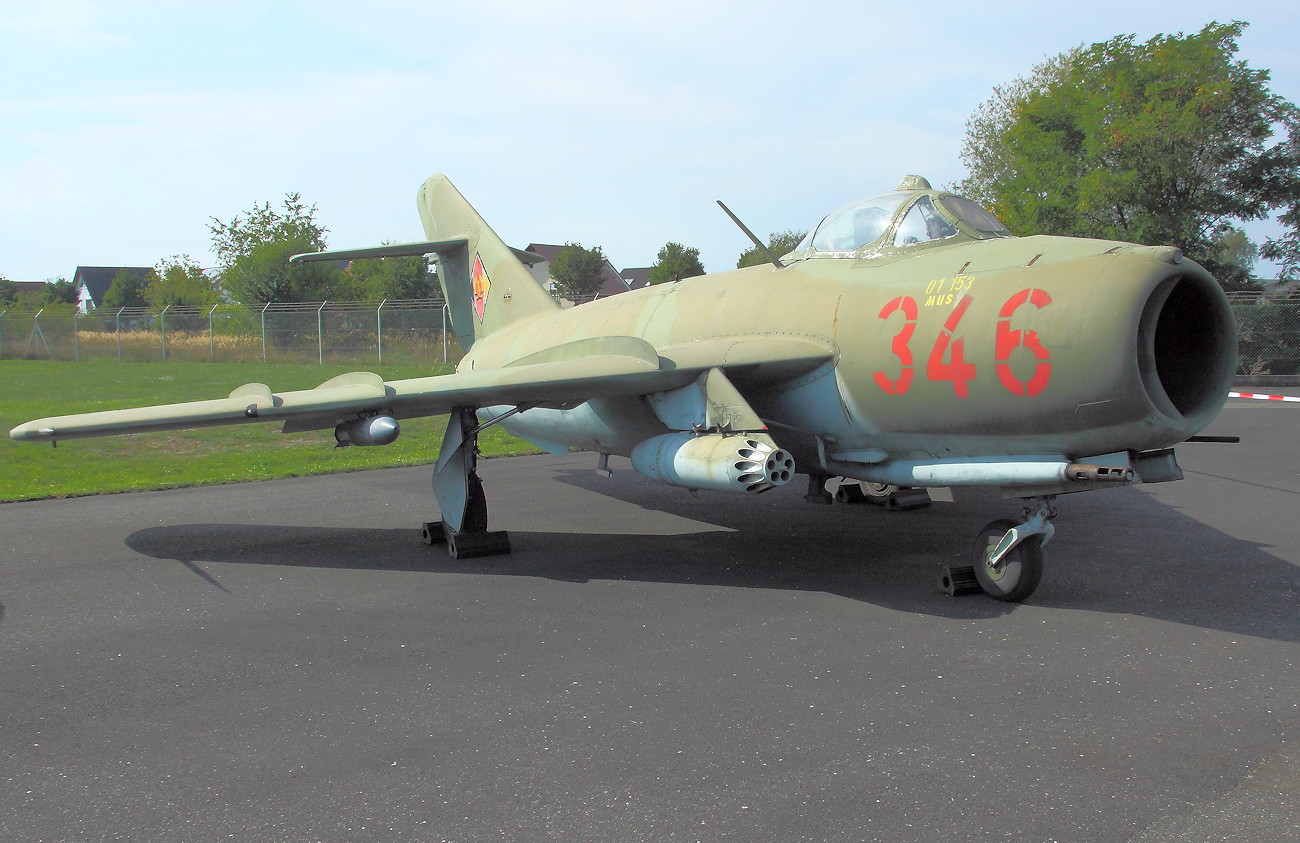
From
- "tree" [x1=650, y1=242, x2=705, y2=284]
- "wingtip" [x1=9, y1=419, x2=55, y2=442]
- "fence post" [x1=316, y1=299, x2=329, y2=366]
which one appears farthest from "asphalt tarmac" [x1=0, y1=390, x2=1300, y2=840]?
"tree" [x1=650, y1=242, x2=705, y2=284]

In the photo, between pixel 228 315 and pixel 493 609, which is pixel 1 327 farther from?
pixel 493 609

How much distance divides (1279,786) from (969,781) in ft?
3.97

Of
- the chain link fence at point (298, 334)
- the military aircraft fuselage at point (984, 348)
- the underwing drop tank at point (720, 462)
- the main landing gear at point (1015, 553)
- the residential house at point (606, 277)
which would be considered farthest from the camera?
the residential house at point (606, 277)

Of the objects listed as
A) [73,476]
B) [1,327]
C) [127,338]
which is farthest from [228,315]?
[73,476]

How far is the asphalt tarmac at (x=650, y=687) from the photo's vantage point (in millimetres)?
3678

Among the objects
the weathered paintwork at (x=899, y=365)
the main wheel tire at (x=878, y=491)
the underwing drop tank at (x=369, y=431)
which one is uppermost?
the weathered paintwork at (x=899, y=365)

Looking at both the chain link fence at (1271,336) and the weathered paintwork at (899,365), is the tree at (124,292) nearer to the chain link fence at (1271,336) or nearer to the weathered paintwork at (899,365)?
the chain link fence at (1271,336)

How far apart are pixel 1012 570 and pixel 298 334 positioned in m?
35.6

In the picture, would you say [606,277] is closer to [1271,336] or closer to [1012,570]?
[1271,336]

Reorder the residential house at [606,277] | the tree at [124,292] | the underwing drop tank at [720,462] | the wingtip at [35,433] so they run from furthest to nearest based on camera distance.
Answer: the tree at [124,292] → the residential house at [606,277] → the wingtip at [35,433] → the underwing drop tank at [720,462]

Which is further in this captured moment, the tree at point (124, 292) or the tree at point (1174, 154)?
the tree at point (124, 292)

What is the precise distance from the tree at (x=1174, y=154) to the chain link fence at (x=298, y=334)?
11.7 feet

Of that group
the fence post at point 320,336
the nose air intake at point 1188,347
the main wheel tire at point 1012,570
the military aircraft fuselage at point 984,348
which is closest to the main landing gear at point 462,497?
the military aircraft fuselage at point 984,348

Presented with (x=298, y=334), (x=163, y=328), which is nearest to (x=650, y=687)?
(x=298, y=334)
